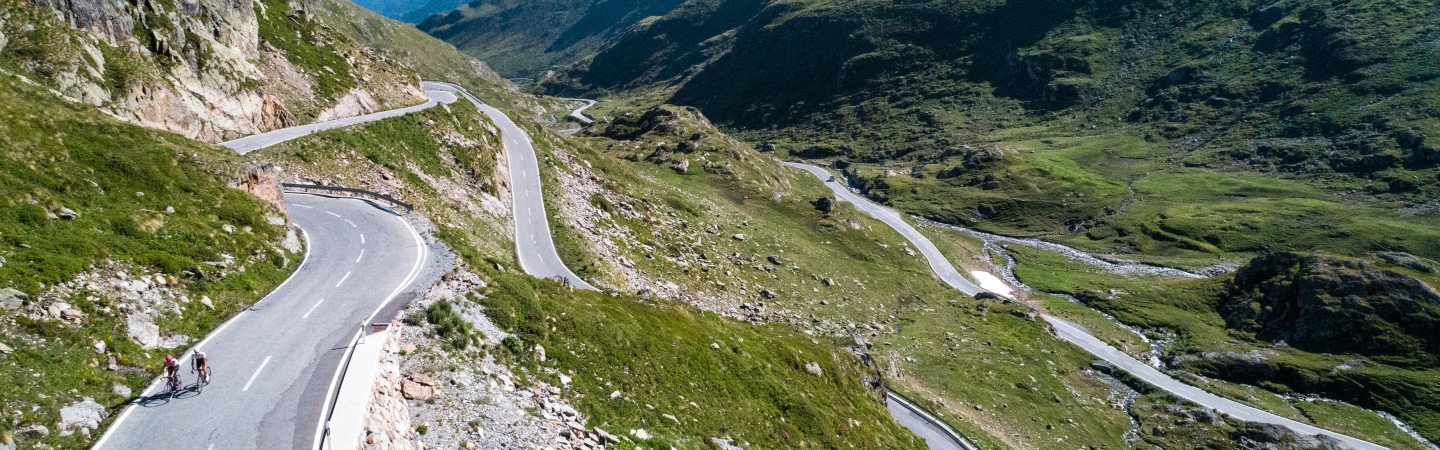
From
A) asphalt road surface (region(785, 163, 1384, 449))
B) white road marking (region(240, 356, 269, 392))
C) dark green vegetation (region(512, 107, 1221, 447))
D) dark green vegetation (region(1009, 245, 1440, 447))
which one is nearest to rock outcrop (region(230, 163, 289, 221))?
white road marking (region(240, 356, 269, 392))

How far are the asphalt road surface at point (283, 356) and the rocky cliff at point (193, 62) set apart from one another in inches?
608

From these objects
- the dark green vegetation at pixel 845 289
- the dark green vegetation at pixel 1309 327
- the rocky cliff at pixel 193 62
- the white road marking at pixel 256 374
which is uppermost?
the rocky cliff at pixel 193 62

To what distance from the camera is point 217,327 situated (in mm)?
22094

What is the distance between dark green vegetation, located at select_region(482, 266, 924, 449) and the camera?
26078 mm

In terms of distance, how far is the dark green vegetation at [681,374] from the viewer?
26078 mm

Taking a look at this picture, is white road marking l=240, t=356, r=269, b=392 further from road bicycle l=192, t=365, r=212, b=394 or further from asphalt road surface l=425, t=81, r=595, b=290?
asphalt road surface l=425, t=81, r=595, b=290

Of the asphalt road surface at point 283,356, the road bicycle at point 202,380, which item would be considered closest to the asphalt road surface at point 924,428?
the asphalt road surface at point 283,356

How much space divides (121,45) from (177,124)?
5.24 metres

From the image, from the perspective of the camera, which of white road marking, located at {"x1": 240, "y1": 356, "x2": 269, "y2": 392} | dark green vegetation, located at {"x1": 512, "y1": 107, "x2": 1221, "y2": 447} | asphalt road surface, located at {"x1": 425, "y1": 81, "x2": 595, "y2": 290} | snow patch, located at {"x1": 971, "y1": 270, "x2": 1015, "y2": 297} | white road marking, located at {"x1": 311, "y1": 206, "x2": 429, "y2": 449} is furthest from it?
snow patch, located at {"x1": 971, "y1": 270, "x2": 1015, "y2": 297}

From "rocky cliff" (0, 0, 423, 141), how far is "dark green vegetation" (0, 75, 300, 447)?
306 inches

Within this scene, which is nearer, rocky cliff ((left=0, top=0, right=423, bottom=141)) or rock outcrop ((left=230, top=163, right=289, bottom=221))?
rock outcrop ((left=230, top=163, right=289, bottom=221))

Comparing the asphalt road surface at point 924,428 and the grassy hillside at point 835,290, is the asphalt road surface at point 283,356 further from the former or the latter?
the asphalt road surface at point 924,428

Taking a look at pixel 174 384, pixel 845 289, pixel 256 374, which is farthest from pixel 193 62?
pixel 845 289

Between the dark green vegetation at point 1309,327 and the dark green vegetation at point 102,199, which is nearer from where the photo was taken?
the dark green vegetation at point 102,199
